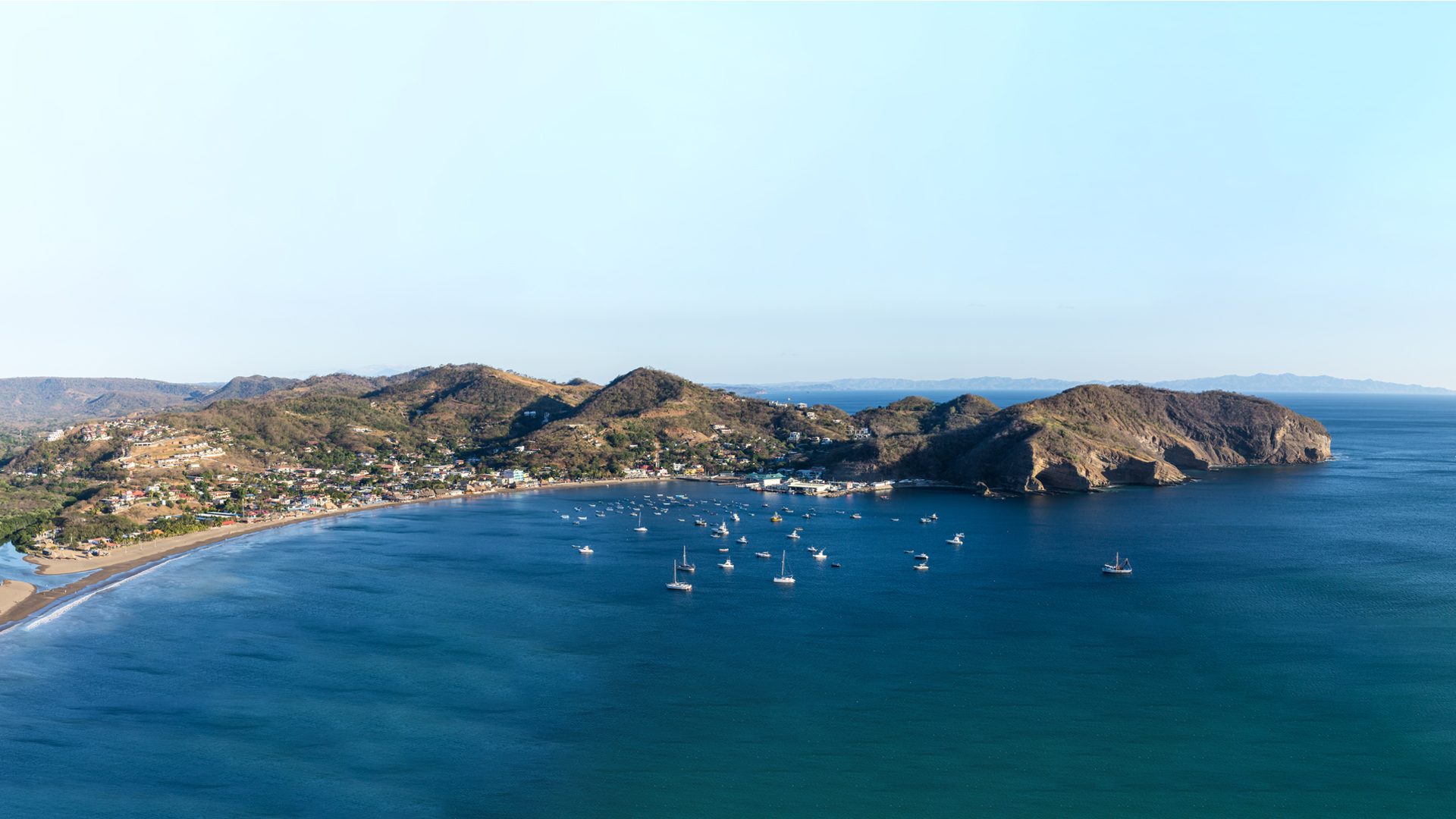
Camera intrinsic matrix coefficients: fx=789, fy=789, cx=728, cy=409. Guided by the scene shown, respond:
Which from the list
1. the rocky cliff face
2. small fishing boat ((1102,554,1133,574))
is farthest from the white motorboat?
the rocky cliff face

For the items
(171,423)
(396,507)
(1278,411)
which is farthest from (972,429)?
(171,423)

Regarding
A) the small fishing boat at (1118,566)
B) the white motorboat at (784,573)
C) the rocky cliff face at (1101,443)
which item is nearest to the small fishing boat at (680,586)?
the white motorboat at (784,573)

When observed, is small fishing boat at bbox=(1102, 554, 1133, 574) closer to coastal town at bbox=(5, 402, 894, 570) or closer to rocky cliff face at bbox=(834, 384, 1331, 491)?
rocky cliff face at bbox=(834, 384, 1331, 491)

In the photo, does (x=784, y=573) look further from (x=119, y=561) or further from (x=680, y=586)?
(x=119, y=561)

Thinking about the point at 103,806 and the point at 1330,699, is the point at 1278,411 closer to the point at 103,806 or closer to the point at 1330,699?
the point at 1330,699

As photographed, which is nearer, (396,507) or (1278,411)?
(396,507)
